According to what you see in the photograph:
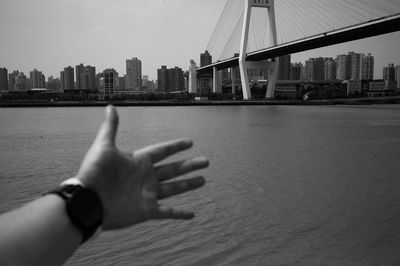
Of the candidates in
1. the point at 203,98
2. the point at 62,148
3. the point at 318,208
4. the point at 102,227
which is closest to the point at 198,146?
the point at 62,148

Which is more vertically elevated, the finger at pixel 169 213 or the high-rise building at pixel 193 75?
the high-rise building at pixel 193 75

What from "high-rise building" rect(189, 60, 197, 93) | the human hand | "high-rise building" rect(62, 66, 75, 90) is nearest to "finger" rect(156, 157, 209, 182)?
the human hand

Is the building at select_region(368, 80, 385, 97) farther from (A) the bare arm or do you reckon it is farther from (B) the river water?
(A) the bare arm

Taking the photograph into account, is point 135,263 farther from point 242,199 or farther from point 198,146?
point 198,146

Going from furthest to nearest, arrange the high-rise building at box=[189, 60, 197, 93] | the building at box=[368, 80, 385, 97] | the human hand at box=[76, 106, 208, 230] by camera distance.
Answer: the building at box=[368, 80, 385, 97] < the high-rise building at box=[189, 60, 197, 93] < the human hand at box=[76, 106, 208, 230]

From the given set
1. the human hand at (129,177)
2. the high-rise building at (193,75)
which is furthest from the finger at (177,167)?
the high-rise building at (193,75)

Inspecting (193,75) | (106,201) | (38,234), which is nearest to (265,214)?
(106,201)

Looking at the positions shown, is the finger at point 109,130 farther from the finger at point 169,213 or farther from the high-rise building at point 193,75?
the high-rise building at point 193,75

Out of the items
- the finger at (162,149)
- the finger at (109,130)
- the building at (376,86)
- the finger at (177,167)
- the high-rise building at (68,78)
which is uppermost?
the high-rise building at (68,78)
